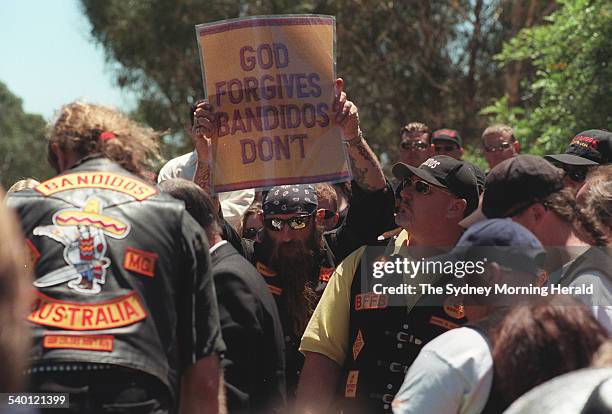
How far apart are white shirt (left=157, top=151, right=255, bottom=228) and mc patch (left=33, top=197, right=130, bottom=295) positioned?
3030 mm

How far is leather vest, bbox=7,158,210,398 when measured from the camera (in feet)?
11.6

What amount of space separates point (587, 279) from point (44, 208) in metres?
2.08

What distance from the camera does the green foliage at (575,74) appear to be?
996 cm

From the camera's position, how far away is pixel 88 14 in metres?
28.0

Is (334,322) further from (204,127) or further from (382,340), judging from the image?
(204,127)

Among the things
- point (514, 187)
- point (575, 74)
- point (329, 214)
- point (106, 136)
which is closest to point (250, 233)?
point (329, 214)

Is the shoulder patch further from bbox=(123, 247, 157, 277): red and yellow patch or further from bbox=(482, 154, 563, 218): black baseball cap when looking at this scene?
bbox=(482, 154, 563, 218): black baseball cap

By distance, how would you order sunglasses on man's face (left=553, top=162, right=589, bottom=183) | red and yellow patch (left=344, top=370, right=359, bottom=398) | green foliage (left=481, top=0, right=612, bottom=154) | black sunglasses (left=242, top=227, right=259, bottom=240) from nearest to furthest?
red and yellow patch (left=344, top=370, right=359, bottom=398) → sunglasses on man's face (left=553, top=162, right=589, bottom=183) → black sunglasses (left=242, top=227, right=259, bottom=240) → green foliage (left=481, top=0, right=612, bottom=154)

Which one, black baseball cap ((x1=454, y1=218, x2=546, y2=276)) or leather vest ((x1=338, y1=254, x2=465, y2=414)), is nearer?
black baseball cap ((x1=454, y1=218, x2=546, y2=276))

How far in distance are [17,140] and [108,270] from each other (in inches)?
2227

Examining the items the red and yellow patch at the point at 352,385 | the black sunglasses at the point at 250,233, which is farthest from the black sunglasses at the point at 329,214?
the red and yellow patch at the point at 352,385

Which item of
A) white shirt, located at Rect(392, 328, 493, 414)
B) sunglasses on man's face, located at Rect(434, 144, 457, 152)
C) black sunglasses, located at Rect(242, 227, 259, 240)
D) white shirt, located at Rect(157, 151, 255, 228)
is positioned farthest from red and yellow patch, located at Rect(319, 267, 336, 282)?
sunglasses on man's face, located at Rect(434, 144, 457, 152)

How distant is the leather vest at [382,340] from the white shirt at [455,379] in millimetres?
1371

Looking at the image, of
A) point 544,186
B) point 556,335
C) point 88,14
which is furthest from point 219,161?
point 88,14
